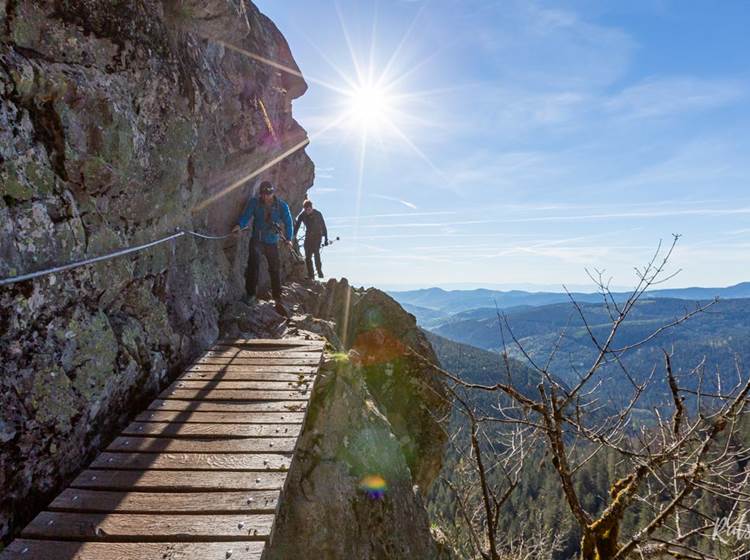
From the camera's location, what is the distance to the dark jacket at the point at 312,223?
19281mm

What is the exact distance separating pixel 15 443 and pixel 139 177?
4670 mm

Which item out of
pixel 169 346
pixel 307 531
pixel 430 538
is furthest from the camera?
pixel 430 538

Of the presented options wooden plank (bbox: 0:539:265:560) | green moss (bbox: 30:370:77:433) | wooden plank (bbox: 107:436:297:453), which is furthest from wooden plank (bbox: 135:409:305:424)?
wooden plank (bbox: 0:539:265:560)

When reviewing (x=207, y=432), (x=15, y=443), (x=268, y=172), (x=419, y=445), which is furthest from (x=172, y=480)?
(x=268, y=172)

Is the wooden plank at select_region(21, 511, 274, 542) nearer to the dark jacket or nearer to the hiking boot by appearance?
the hiking boot

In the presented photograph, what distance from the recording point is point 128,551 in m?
3.99

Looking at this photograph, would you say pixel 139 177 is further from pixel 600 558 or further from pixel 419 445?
pixel 419 445

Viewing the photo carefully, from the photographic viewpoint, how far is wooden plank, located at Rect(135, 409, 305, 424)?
632 cm

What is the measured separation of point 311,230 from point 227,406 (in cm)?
1351

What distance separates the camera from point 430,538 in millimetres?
9586

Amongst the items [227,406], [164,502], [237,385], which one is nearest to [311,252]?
[237,385]

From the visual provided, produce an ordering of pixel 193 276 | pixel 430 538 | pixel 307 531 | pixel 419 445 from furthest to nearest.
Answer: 1. pixel 419 445
2. pixel 193 276
3. pixel 430 538
4. pixel 307 531

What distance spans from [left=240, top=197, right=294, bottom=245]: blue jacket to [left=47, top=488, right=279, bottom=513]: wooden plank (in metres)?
8.76

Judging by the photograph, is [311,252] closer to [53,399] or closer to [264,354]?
[264,354]
